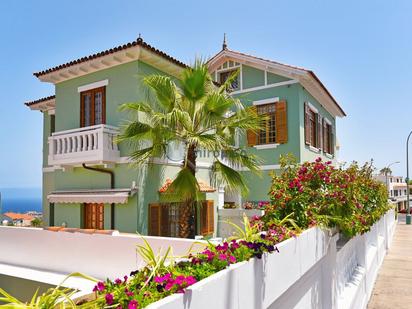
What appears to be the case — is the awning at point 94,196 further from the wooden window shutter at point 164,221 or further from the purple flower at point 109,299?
the purple flower at point 109,299

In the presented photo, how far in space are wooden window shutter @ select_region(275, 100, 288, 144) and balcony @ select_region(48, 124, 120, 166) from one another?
906 cm

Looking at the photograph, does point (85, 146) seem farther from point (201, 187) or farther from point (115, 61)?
point (201, 187)

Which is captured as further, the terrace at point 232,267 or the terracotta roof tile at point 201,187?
the terracotta roof tile at point 201,187

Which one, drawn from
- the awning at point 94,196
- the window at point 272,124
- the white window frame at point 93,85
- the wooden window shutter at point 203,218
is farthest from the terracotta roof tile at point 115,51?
the wooden window shutter at point 203,218

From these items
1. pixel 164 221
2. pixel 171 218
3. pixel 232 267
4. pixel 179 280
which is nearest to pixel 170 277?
pixel 179 280

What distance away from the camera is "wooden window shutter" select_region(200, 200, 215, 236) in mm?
14773

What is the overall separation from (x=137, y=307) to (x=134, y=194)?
10.5 m

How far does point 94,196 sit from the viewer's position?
1297 centimetres

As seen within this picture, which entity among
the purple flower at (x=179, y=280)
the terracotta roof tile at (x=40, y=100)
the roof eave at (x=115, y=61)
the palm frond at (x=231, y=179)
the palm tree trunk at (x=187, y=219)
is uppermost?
the roof eave at (x=115, y=61)

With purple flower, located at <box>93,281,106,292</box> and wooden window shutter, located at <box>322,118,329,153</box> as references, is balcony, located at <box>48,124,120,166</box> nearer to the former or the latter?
purple flower, located at <box>93,281,106,292</box>

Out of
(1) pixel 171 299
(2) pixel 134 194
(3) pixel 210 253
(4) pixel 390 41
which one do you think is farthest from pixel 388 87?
(1) pixel 171 299

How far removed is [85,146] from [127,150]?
62.9 inches

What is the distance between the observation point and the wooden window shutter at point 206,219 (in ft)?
48.5

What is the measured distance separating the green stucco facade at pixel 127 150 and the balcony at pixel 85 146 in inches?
21.6
